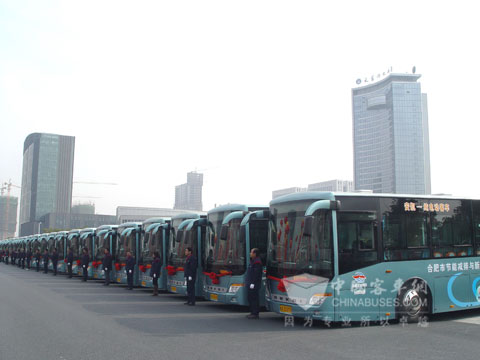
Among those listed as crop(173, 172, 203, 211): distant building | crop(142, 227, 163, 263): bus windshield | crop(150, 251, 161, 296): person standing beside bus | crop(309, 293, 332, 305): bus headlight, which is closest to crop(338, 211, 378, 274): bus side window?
crop(309, 293, 332, 305): bus headlight

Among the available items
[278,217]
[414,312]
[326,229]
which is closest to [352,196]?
[326,229]

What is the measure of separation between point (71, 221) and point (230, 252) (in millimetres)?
141002

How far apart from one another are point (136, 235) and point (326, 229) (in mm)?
12921

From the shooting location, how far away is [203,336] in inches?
380

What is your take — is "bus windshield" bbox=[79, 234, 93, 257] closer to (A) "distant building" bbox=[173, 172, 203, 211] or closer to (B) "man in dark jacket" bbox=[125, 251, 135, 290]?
(B) "man in dark jacket" bbox=[125, 251, 135, 290]

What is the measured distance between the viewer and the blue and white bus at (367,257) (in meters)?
10.6

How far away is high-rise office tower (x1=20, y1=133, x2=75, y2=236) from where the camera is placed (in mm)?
152750

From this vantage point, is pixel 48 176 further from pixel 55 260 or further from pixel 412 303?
pixel 412 303

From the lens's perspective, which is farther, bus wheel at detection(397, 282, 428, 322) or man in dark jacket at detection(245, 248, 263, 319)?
man in dark jacket at detection(245, 248, 263, 319)

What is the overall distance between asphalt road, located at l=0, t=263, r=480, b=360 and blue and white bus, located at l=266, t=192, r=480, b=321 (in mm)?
501

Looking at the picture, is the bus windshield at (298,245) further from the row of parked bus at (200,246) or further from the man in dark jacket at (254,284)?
the row of parked bus at (200,246)

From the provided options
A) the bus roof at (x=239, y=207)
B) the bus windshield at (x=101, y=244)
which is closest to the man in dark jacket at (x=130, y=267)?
the bus windshield at (x=101, y=244)

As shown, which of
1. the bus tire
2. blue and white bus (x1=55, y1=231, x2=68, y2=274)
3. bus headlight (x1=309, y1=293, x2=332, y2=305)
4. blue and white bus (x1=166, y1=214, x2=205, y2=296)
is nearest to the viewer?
bus headlight (x1=309, y1=293, x2=332, y2=305)

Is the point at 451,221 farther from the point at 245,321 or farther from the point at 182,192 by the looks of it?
the point at 182,192
